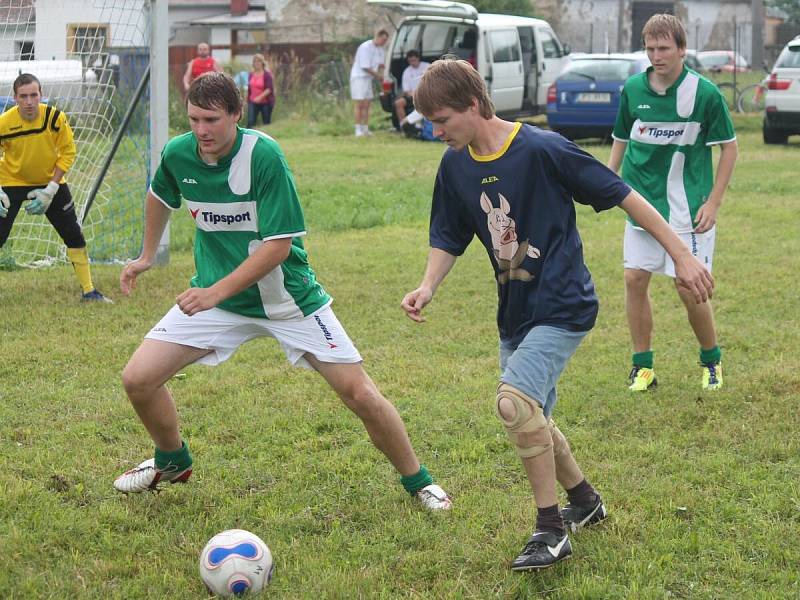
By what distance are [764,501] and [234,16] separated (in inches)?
1567

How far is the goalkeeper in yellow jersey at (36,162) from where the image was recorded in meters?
8.64

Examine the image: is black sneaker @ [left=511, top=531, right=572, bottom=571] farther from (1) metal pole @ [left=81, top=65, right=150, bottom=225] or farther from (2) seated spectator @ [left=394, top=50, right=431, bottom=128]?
(2) seated spectator @ [left=394, top=50, right=431, bottom=128]

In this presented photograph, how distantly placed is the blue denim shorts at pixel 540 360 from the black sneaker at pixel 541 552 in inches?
18.2

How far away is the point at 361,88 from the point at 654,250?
16.7 metres

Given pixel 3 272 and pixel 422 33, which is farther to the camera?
pixel 422 33

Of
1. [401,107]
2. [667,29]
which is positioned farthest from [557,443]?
[401,107]

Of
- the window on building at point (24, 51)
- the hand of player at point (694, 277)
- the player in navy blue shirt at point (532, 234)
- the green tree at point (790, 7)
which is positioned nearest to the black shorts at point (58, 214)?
the window on building at point (24, 51)

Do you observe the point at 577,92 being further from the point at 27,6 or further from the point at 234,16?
the point at 234,16

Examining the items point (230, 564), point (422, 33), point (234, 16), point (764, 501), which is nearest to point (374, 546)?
point (230, 564)

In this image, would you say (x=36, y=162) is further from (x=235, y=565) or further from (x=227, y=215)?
(x=235, y=565)

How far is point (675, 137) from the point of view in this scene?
616cm

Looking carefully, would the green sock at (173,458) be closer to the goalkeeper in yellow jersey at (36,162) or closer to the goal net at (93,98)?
the goalkeeper in yellow jersey at (36,162)

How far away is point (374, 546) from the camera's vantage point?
4.30 m

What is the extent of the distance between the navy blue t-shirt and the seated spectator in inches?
657
